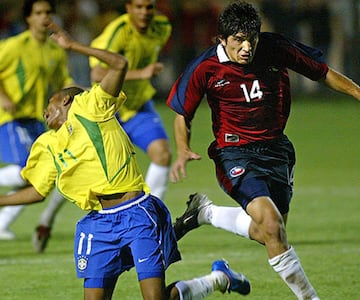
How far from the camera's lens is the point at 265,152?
7613mm

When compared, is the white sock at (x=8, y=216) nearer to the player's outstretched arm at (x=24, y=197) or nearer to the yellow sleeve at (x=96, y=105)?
the player's outstretched arm at (x=24, y=197)

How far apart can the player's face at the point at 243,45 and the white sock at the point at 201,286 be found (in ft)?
4.64

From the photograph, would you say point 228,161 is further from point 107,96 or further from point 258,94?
point 107,96

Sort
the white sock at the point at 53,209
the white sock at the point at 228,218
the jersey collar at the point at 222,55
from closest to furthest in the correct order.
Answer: the jersey collar at the point at 222,55
the white sock at the point at 228,218
the white sock at the point at 53,209

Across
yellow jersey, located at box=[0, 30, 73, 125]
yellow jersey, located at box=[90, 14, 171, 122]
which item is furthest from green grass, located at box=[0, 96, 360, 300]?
yellow jersey, located at box=[90, 14, 171, 122]

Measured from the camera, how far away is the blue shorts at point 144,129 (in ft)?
35.4

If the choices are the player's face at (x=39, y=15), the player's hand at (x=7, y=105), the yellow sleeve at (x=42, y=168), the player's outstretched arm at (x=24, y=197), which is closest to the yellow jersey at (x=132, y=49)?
the player's face at (x=39, y=15)

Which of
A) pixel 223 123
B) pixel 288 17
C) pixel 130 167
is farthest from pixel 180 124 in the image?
pixel 288 17

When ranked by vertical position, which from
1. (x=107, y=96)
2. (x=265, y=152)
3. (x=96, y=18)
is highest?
(x=107, y=96)

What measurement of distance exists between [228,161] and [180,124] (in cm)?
41

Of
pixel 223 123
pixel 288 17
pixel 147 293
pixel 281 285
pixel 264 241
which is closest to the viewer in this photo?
pixel 147 293

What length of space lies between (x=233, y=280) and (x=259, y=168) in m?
0.77

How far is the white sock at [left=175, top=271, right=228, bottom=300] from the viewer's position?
270 inches

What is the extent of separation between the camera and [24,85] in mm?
11188
